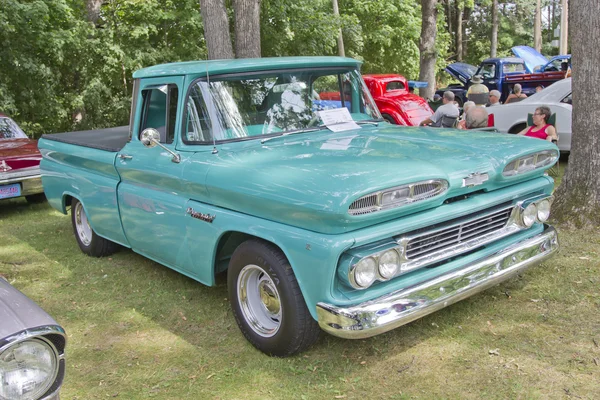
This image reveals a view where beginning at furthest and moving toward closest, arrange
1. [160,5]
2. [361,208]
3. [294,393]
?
[160,5] < [294,393] < [361,208]

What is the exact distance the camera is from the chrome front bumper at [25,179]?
25.7 ft

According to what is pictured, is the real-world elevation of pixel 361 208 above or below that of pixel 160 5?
below

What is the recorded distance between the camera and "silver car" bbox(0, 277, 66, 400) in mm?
2029

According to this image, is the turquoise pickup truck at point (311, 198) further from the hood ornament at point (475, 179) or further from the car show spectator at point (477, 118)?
the car show spectator at point (477, 118)

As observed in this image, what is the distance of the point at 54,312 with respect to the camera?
471cm

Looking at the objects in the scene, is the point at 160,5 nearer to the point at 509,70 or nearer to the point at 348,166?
the point at 509,70

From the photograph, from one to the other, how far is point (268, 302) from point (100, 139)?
2982 millimetres

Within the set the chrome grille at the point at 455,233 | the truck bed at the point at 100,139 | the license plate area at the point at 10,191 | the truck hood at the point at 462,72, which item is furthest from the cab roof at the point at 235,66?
the truck hood at the point at 462,72

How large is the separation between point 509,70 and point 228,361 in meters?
17.3

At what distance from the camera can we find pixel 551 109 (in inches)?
365

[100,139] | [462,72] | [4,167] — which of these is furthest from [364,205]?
[462,72]

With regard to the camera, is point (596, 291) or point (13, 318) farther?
point (596, 291)

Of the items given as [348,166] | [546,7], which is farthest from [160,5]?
[546,7]

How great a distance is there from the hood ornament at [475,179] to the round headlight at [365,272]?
0.85 metres
